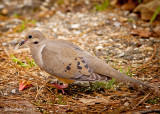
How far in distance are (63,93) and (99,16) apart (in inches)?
115

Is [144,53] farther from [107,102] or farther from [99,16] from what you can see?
[99,16]

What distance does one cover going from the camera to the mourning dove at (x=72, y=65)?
2.77 metres

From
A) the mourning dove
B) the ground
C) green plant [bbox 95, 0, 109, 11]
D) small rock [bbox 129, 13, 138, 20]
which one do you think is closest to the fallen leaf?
the ground

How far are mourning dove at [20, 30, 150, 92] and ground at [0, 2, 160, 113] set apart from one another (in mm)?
263

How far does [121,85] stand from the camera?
313cm

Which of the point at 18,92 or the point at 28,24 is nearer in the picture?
the point at 18,92

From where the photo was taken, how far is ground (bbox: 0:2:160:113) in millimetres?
2682

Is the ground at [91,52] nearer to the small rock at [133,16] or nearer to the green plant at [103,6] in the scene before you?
the small rock at [133,16]

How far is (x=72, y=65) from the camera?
2.80 metres

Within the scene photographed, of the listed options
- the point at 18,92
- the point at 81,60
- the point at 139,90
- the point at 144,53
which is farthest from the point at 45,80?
the point at 144,53

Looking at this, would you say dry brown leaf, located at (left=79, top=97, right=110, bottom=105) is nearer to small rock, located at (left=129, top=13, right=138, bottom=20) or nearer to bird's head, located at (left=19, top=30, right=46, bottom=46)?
bird's head, located at (left=19, top=30, right=46, bottom=46)

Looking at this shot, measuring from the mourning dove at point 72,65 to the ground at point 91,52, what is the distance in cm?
26

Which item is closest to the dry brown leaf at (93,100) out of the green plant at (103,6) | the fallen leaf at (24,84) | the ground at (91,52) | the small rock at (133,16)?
the ground at (91,52)

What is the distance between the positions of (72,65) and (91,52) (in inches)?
50.2
